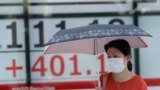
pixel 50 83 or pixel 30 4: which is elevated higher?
pixel 30 4

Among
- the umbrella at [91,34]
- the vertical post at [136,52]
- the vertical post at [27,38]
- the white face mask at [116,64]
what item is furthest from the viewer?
the vertical post at [136,52]

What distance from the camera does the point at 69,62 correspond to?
231 inches

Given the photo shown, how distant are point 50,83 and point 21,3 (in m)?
1.07

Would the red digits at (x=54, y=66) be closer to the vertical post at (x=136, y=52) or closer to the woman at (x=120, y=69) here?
the vertical post at (x=136, y=52)

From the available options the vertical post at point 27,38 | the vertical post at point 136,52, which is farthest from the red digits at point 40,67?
the vertical post at point 136,52

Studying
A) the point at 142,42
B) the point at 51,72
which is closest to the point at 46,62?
the point at 51,72

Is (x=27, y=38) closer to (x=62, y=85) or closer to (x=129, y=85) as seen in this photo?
(x=62, y=85)

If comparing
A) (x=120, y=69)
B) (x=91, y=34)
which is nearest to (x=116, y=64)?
(x=120, y=69)

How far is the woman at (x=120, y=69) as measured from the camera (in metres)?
3.46

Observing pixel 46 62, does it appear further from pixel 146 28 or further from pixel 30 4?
pixel 146 28

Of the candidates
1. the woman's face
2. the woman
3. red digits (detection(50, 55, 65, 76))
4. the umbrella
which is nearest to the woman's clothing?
the woman

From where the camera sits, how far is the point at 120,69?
11.4ft

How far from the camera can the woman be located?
346cm

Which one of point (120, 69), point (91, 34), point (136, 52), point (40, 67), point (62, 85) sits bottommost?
point (62, 85)
